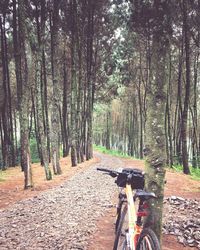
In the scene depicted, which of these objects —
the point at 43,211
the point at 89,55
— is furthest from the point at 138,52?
the point at 43,211

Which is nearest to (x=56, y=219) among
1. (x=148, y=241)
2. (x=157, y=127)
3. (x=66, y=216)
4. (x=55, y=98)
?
(x=66, y=216)

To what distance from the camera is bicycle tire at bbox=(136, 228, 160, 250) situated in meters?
Result: 3.04

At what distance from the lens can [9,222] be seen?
289 inches

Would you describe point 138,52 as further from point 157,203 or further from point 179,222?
point 157,203

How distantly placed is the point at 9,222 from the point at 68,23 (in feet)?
50.7

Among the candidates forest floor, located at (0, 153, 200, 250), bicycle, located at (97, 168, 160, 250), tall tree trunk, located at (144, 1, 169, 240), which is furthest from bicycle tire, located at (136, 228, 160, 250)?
forest floor, located at (0, 153, 200, 250)

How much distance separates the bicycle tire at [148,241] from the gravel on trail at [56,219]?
2.27m

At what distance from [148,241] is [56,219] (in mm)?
4372

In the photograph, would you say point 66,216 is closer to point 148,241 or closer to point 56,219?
point 56,219

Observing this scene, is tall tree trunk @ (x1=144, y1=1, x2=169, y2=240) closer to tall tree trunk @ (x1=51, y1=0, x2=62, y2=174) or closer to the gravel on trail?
the gravel on trail

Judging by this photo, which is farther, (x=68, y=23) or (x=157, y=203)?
(x=68, y=23)

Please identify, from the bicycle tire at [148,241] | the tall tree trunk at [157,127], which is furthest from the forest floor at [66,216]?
the bicycle tire at [148,241]

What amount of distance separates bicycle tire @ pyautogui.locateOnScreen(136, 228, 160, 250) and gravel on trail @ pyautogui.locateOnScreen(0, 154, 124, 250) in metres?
2.27

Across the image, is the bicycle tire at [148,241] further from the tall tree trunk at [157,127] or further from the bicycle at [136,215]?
the tall tree trunk at [157,127]
